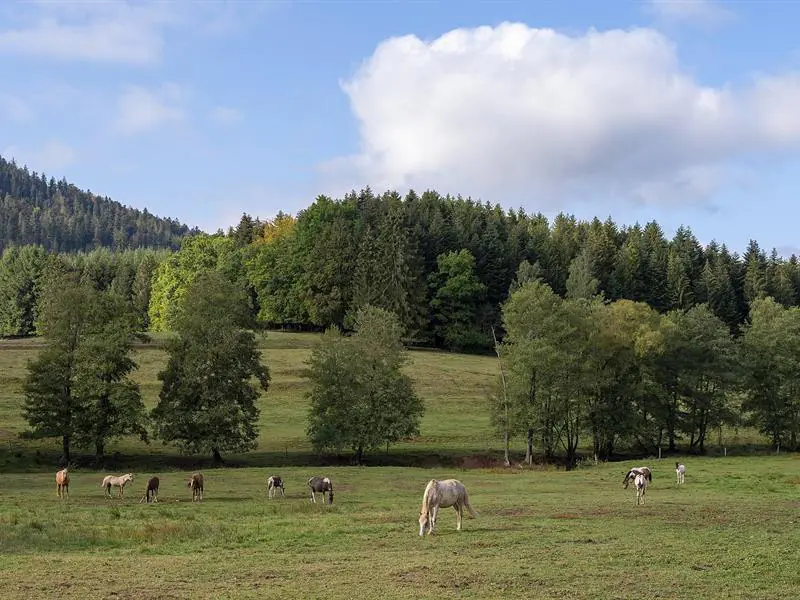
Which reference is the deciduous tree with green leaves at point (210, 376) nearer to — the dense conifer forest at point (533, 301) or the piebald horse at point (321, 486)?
the dense conifer forest at point (533, 301)

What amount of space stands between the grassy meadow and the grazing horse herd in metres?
0.62

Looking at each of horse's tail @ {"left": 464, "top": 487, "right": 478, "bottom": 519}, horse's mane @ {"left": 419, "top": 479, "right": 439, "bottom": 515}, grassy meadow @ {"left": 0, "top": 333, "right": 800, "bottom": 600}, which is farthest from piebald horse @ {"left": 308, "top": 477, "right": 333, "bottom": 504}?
horse's mane @ {"left": 419, "top": 479, "right": 439, "bottom": 515}

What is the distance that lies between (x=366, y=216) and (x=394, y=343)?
79.3m

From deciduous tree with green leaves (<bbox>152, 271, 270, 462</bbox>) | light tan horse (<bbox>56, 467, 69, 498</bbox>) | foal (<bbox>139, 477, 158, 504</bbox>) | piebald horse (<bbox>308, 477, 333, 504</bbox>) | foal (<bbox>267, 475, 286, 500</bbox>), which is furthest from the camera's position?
deciduous tree with green leaves (<bbox>152, 271, 270, 462</bbox>)

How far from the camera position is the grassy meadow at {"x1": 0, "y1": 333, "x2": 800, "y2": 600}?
1784cm

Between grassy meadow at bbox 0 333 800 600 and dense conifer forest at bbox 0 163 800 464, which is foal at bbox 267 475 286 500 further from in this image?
dense conifer forest at bbox 0 163 800 464

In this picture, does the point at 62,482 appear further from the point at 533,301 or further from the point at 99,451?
the point at 533,301

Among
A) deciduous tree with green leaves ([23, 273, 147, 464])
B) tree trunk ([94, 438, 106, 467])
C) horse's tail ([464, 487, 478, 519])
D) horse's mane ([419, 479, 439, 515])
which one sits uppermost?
deciduous tree with green leaves ([23, 273, 147, 464])

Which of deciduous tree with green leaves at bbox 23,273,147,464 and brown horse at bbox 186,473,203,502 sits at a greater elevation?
deciduous tree with green leaves at bbox 23,273,147,464

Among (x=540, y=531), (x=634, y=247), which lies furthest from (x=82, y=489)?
(x=634, y=247)

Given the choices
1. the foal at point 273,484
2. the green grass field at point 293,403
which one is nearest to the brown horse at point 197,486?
the foal at point 273,484

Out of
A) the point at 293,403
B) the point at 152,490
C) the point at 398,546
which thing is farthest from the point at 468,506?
the point at 293,403

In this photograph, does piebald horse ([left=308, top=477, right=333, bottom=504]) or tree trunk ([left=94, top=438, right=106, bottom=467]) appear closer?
piebald horse ([left=308, top=477, right=333, bottom=504])

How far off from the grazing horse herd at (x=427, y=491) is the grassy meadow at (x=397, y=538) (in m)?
0.62
